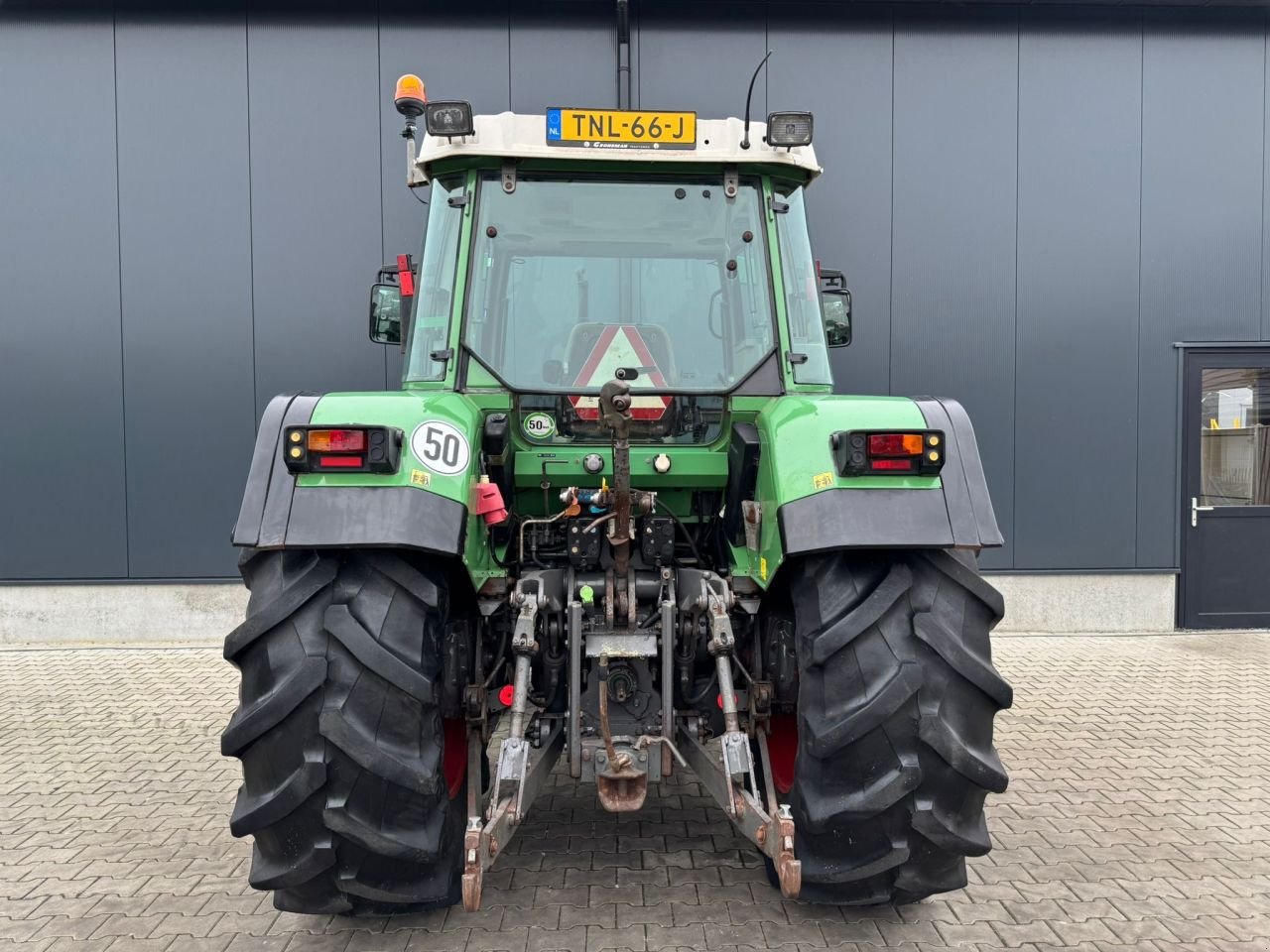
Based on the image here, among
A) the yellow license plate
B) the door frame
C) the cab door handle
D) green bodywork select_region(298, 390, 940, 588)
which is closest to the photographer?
green bodywork select_region(298, 390, 940, 588)

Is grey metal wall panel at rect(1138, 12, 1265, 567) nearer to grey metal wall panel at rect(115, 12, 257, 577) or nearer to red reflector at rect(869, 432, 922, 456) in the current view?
red reflector at rect(869, 432, 922, 456)

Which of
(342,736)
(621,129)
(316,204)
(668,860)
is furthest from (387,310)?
(316,204)

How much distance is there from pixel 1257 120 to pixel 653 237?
6874 mm

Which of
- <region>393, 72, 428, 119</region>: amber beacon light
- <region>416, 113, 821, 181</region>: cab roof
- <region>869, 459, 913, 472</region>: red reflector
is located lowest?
<region>869, 459, 913, 472</region>: red reflector

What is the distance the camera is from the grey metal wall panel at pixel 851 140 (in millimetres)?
7203

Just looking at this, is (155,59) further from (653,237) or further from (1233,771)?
(1233,771)

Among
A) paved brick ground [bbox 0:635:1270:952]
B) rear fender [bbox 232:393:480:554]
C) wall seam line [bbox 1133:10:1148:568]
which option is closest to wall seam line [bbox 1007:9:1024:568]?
wall seam line [bbox 1133:10:1148:568]

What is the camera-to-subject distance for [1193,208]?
7.42 metres

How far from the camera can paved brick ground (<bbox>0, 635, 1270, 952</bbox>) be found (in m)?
2.95

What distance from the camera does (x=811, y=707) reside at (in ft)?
8.36

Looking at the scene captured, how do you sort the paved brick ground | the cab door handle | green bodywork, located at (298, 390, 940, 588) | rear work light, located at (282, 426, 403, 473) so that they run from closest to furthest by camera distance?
rear work light, located at (282, 426, 403, 473) < green bodywork, located at (298, 390, 940, 588) < the paved brick ground < the cab door handle

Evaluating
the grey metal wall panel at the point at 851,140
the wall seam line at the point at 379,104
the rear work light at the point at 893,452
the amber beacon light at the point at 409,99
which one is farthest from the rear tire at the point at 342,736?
the grey metal wall panel at the point at 851,140

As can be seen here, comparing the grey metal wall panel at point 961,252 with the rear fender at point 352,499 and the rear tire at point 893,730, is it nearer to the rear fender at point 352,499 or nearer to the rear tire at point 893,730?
the rear tire at point 893,730

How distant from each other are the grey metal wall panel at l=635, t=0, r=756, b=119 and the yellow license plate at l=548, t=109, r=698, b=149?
4221mm
